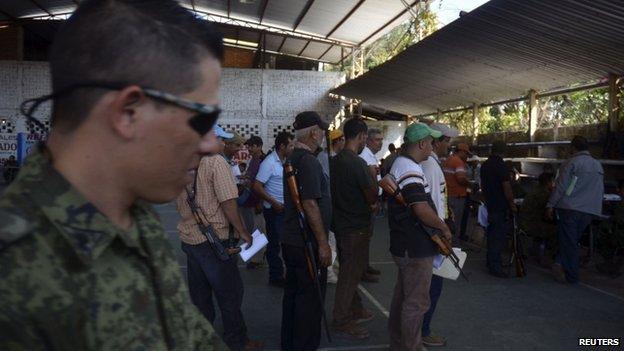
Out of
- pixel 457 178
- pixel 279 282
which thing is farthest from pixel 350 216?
pixel 457 178

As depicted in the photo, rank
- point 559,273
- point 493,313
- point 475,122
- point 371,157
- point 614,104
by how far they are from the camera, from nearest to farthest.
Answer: point 493,313 → point 559,273 → point 371,157 → point 614,104 → point 475,122

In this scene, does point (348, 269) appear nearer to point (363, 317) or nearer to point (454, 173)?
point (363, 317)

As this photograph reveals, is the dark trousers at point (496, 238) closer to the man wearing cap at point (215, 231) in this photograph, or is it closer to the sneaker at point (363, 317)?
the sneaker at point (363, 317)

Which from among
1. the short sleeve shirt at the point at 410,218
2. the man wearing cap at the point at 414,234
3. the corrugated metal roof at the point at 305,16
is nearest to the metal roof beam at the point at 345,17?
the corrugated metal roof at the point at 305,16

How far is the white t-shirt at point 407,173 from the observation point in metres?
3.71

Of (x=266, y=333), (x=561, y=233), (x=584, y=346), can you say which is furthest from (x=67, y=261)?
(x=561, y=233)

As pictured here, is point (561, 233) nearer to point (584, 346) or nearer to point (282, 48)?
point (584, 346)

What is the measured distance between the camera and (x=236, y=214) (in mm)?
3795

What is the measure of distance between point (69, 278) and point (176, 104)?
0.33m

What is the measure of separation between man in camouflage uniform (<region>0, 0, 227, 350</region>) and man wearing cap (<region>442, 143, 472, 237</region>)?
7.60 metres

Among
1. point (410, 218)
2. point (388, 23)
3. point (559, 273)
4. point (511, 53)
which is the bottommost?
point (559, 273)

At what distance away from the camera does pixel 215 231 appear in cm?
374

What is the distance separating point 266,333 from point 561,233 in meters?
3.98

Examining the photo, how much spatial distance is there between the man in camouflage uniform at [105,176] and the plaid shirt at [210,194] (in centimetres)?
271
